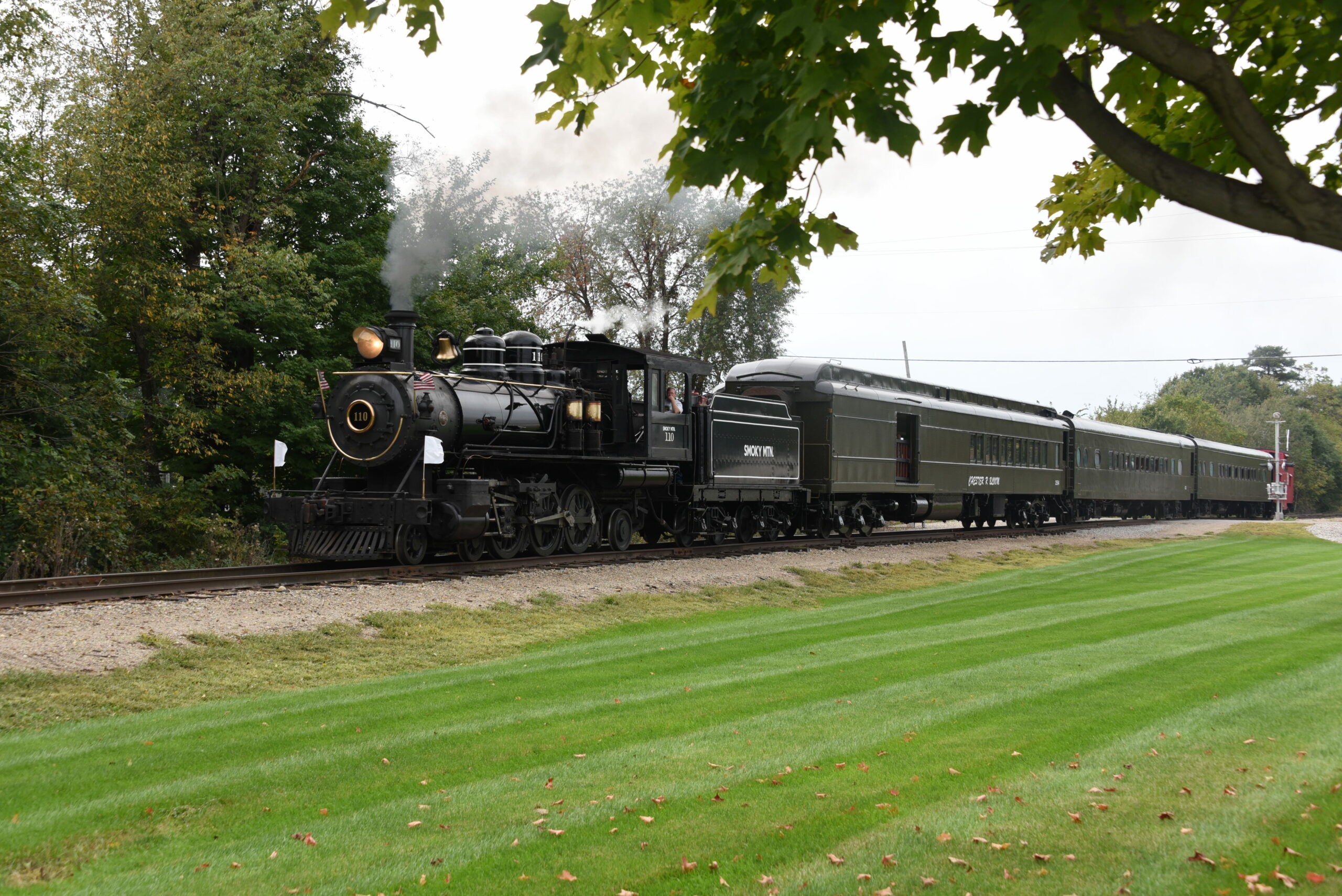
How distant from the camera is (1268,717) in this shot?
722cm

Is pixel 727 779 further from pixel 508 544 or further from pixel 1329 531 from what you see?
pixel 1329 531

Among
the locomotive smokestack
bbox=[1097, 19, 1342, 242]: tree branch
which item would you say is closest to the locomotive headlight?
the locomotive smokestack

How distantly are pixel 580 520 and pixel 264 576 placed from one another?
5708mm

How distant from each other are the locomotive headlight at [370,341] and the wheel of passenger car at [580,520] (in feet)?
13.3

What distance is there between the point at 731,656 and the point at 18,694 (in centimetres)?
588

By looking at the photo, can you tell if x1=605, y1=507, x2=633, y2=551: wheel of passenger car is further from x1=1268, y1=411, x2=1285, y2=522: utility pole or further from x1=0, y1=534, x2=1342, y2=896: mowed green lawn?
x1=1268, y1=411, x2=1285, y2=522: utility pole

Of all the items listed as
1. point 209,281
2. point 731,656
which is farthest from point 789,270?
point 209,281

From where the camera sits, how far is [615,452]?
18.9 m

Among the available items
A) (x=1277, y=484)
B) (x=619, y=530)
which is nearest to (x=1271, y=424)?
(x=1277, y=484)

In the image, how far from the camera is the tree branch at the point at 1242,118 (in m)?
4.04

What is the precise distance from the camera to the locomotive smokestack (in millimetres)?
15898

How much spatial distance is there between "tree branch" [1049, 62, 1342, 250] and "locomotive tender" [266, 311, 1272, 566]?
39.7ft

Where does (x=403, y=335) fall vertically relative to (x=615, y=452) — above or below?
above

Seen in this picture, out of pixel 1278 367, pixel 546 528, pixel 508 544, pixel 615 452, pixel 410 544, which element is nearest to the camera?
pixel 410 544
